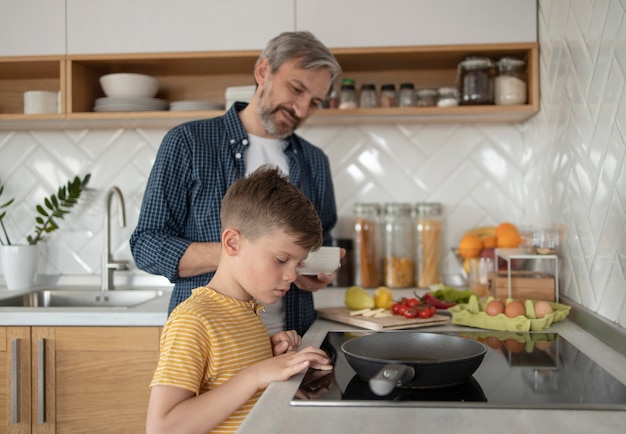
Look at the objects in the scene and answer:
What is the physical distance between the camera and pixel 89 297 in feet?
7.83

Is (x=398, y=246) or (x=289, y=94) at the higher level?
(x=289, y=94)

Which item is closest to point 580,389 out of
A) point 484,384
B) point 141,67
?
point 484,384

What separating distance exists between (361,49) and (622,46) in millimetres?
982

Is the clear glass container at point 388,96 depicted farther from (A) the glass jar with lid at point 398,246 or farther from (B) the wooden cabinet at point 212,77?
(A) the glass jar with lid at point 398,246

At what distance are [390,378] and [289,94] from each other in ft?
3.18

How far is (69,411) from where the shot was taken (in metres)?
→ 1.91

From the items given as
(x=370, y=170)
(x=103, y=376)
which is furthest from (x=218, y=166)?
(x=370, y=170)

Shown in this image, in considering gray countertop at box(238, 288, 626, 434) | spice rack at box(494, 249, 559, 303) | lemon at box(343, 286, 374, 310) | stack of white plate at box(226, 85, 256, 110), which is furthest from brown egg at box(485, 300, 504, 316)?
stack of white plate at box(226, 85, 256, 110)

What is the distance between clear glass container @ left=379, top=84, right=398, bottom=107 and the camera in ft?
7.46

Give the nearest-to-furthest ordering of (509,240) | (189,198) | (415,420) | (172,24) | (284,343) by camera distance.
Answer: (415,420) → (284,343) → (189,198) → (509,240) → (172,24)

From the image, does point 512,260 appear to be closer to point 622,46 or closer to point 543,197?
point 543,197

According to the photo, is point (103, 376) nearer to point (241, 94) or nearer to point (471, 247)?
point (241, 94)

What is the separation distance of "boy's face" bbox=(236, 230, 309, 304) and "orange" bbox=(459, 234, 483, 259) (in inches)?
48.7

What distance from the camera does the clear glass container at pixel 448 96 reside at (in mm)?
2215
